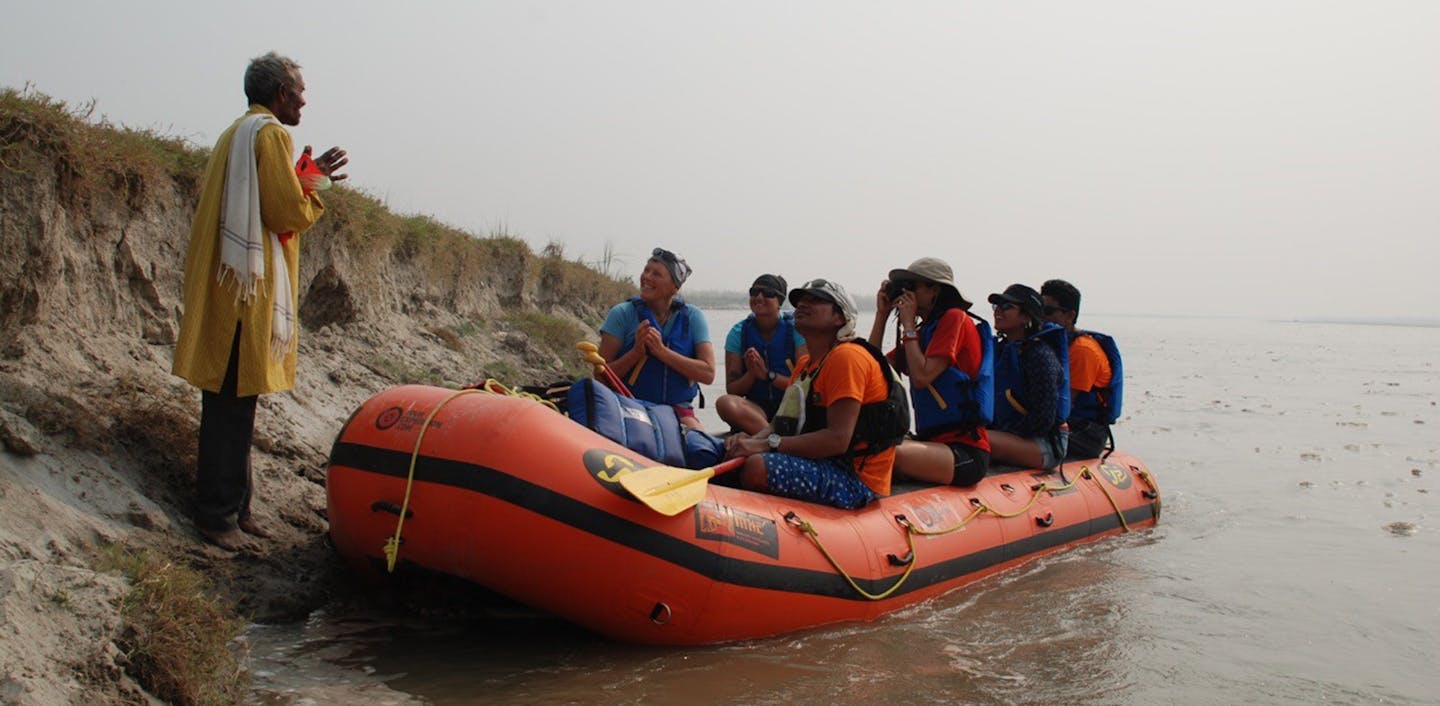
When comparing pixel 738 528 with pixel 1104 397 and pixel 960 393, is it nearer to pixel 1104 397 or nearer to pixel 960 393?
pixel 960 393

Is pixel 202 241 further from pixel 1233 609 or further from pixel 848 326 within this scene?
pixel 1233 609

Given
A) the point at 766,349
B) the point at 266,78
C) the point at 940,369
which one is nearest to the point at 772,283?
the point at 766,349

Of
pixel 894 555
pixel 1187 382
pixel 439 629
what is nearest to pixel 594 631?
pixel 439 629

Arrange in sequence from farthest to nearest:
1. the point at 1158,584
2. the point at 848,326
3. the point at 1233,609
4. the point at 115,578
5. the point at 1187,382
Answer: the point at 1187,382
the point at 1158,584
the point at 1233,609
the point at 848,326
the point at 115,578

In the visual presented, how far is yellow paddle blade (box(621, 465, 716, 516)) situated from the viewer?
13.8ft

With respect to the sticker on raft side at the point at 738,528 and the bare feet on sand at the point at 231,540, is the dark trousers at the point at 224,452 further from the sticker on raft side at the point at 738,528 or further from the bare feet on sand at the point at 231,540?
the sticker on raft side at the point at 738,528

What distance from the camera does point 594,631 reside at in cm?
444

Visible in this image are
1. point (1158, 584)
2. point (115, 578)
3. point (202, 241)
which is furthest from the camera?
point (1158, 584)

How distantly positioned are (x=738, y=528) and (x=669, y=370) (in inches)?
69.3

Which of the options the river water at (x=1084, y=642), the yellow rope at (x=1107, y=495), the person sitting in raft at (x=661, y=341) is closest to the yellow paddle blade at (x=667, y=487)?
the river water at (x=1084, y=642)

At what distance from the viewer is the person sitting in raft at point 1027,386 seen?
6.75m

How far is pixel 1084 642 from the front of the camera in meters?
5.04

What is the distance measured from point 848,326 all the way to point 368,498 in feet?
7.50

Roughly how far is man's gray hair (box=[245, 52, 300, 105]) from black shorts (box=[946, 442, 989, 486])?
13.1 ft
